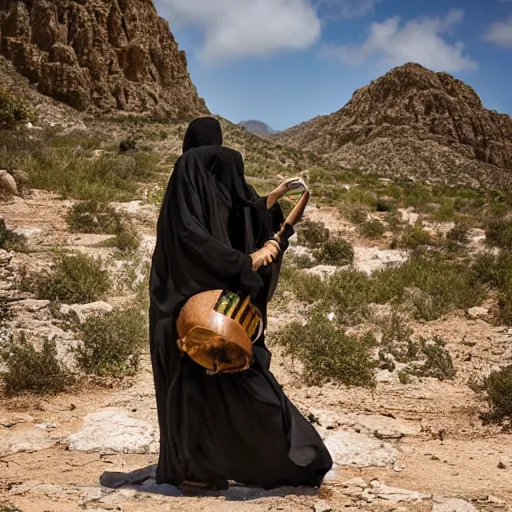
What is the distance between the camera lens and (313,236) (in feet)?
31.3

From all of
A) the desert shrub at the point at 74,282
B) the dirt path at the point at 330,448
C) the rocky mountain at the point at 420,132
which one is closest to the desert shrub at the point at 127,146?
the desert shrub at the point at 74,282

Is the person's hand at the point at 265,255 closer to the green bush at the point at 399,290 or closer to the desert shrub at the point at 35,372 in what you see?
the desert shrub at the point at 35,372

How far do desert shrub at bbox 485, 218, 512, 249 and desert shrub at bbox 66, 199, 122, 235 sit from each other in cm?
609

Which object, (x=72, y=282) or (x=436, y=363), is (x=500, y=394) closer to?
(x=436, y=363)

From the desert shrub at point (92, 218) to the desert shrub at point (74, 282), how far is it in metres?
2.01

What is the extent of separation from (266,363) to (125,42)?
38127mm

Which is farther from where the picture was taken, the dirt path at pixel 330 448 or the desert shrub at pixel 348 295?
the desert shrub at pixel 348 295

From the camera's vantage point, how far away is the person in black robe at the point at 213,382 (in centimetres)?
275

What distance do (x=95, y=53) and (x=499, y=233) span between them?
31.2 m

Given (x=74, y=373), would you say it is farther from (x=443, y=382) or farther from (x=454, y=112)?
(x=454, y=112)

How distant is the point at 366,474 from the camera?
11.0 ft

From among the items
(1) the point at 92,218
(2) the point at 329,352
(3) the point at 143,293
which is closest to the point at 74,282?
(3) the point at 143,293

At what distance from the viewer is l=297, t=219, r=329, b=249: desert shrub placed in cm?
941

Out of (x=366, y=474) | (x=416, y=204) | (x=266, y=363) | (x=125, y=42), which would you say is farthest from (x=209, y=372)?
(x=125, y=42)
